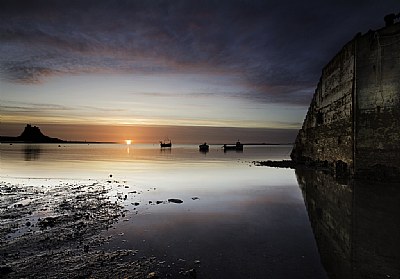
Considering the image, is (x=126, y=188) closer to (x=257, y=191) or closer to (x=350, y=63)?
(x=257, y=191)

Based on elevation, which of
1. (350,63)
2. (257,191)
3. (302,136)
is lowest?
(257,191)

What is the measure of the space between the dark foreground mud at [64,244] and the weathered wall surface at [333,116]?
644 inches

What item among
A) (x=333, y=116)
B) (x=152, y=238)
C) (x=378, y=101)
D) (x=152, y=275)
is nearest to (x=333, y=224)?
(x=152, y=238)

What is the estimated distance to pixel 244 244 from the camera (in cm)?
714

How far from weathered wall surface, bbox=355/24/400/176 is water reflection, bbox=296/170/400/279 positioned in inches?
130

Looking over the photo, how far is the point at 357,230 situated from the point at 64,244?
8.10m

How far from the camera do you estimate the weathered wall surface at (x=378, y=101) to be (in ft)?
54.4

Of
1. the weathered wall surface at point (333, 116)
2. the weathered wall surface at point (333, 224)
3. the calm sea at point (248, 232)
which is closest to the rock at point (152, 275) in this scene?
the calm sea at point (248, 232)

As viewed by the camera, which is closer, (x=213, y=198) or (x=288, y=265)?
(x=288, y=265)

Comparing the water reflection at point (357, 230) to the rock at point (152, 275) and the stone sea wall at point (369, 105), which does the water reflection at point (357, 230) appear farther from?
the rock at point (152, 275)

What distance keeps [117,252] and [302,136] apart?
3193 centimetres

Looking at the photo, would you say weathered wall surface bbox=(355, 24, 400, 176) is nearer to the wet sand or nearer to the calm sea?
the calm sea

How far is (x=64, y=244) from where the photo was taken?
6.86m

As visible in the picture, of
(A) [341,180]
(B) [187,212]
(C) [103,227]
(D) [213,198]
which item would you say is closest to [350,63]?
(A) [341,180]
